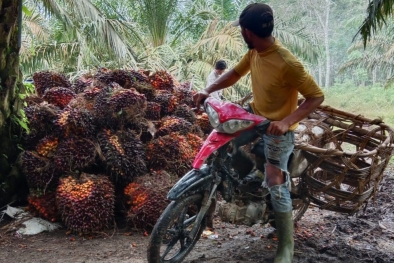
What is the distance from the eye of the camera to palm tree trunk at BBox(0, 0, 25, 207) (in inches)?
138

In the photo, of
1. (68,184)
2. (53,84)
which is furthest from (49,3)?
(68,184)

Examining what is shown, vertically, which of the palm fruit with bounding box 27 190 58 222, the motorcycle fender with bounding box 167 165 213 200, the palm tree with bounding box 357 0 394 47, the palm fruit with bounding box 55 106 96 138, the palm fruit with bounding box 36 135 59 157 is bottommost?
the palm fruit with bounding box 27 190 58 222

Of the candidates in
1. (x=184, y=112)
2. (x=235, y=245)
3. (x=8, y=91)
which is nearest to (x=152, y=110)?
(x=184, y=112)

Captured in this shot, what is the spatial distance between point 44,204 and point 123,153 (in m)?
0.80

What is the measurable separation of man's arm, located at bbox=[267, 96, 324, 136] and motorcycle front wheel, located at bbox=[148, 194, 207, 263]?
64 centimetres

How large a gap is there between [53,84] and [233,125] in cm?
252

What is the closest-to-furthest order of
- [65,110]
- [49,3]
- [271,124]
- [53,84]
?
[271,124], [65,110], [53,84], [49,3]

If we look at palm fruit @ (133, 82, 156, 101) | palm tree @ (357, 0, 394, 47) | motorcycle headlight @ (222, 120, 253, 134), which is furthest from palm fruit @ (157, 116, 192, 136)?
palm tree @ (357, 0, 394, 47)

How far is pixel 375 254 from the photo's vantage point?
10.4 feet

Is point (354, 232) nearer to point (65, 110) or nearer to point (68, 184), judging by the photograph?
point (68, 184)

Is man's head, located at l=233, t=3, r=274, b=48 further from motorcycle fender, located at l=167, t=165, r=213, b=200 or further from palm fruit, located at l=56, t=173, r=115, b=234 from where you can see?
palm fruit, located at l=56, t=173, r=115, b=234

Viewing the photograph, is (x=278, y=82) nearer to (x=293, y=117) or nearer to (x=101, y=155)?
(x=293, y=117)

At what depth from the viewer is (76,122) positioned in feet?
11.7

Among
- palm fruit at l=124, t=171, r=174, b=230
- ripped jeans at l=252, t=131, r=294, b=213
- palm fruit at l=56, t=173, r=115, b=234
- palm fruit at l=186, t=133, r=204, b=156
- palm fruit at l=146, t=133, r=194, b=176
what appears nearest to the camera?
ripped jeans at l=252, t=131, r=294, b=213
